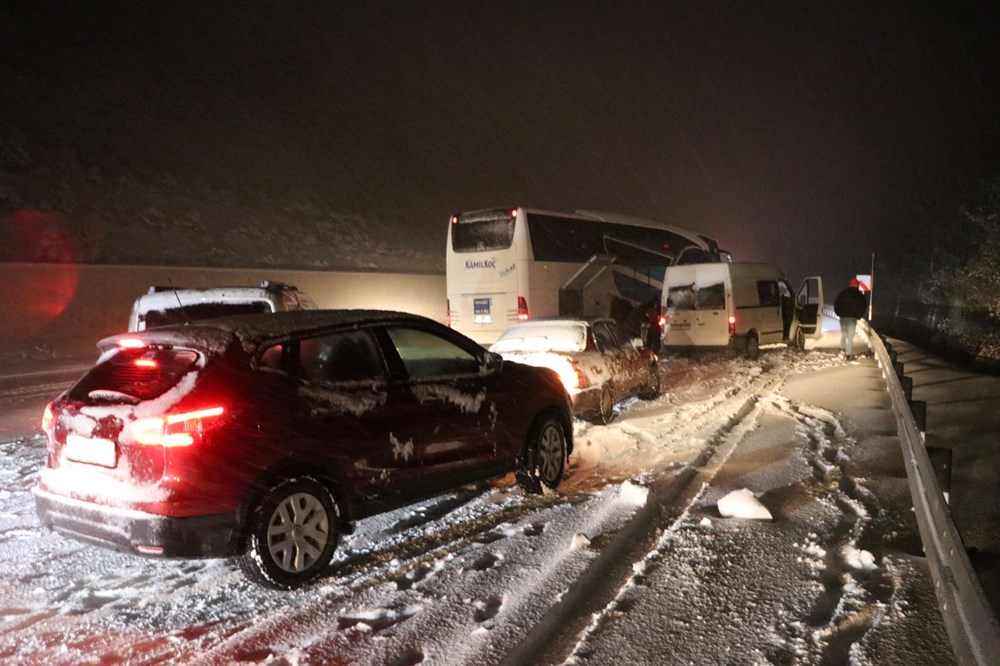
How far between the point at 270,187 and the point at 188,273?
76.5 feet

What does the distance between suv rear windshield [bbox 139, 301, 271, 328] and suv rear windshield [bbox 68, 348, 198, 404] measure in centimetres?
446

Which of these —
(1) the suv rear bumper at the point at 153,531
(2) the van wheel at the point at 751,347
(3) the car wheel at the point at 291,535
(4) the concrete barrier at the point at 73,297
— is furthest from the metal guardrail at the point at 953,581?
(4) the concrete barrier at the point at 73,297

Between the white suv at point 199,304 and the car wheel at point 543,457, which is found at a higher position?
the white suv at point 199,304

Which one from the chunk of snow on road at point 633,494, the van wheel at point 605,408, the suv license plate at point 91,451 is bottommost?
the chunk of snow on road at point 633,494

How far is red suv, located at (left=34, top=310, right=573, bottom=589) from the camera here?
4477mm

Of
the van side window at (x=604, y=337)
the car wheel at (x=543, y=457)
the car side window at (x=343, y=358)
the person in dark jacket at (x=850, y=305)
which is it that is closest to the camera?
the car side window at (x=343, y=358)

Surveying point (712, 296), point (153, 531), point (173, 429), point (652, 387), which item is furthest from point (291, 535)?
point (712, 296)

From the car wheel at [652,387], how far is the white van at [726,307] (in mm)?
6029

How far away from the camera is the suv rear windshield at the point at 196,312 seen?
9.48m

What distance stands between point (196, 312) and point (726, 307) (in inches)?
475

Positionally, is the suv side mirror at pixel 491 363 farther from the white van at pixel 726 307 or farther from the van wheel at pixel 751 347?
the van wheel at pixel 751 347

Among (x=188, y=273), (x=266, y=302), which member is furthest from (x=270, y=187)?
(x=266, y=302)

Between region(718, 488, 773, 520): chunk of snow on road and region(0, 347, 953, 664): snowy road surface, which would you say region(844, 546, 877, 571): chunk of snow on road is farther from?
region(718, 488, 773, 520): chunk of snow on road

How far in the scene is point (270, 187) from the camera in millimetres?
46312
